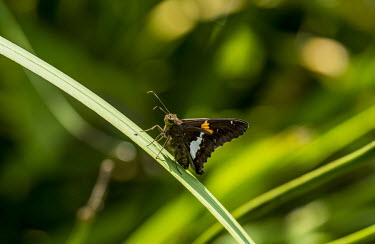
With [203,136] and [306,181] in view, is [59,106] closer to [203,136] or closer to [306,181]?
[203,136]

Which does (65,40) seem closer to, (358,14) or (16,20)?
(16,20)

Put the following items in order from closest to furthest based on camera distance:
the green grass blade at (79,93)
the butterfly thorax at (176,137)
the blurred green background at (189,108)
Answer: the green grass blade at (79,93) → the butterfly thorax at (176,137) → the blurred green background at (189,108)

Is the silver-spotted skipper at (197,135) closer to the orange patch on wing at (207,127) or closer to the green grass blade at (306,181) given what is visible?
the orange patch on wing at (207,127)

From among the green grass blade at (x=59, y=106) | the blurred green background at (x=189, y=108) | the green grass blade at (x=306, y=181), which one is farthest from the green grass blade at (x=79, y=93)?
the green grass blade at (x=59, y=106)

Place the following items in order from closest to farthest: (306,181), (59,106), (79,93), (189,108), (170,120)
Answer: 1. (79,93)
2. (306,181)
3. (170,120)
4. (59,106)
5. (189,108)

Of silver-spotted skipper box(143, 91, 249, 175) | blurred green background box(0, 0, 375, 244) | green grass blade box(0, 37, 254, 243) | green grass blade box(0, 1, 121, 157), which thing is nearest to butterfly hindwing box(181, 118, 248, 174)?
silver-spotted skipper box(143, 91, 249, 175)

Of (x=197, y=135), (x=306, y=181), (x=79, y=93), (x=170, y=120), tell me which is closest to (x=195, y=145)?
(x=197, y=135)

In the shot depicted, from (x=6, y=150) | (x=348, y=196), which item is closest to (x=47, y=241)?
(x=6, y=150)

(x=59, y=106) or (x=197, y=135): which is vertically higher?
(x=59, y=106)
